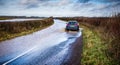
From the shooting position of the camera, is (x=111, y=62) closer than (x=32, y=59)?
Yes

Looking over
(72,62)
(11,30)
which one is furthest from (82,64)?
(11,30)

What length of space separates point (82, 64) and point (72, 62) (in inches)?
23.1

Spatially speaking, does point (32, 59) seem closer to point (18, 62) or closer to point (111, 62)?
point (18, 62)

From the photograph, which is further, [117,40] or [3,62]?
[117,40]

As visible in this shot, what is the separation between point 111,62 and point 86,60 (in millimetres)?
1394

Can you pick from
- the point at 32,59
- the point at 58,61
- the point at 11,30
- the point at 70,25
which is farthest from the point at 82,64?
the point at 70,25

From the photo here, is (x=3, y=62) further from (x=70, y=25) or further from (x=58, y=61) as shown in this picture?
(x=70, y=25)

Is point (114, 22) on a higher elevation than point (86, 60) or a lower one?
higher

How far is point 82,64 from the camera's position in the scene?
9.67 m

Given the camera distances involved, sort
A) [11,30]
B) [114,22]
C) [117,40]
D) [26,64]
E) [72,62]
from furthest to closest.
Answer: [11,30]
[114,22]
[117,40]
[72,62]
[26,64]

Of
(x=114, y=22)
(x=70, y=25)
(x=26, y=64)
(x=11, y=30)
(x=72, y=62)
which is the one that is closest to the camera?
(x=26, y=64)

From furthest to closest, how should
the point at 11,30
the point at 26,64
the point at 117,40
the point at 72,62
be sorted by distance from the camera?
1. the point at 11,30
2. the point at 117,40
3. the point at 72,62
4. the point at 26,64

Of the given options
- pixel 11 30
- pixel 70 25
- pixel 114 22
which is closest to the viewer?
pixel 114 22

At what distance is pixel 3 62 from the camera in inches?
379
